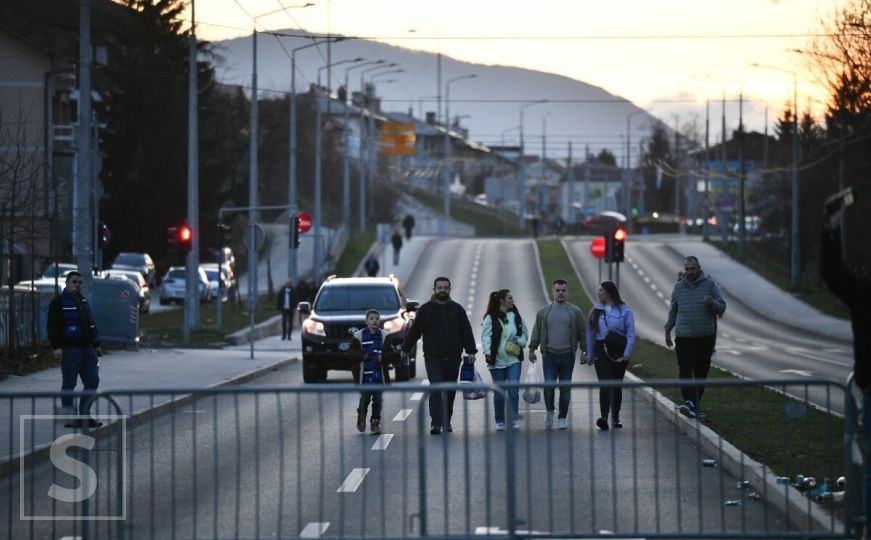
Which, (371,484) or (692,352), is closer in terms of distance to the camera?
(371,484)

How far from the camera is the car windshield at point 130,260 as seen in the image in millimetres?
61562

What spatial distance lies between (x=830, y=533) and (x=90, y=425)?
480 centimetres

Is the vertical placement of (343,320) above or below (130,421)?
below

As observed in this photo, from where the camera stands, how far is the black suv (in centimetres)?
2769

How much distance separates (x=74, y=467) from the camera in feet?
37.1

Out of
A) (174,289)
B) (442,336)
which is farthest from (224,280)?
(442,336)

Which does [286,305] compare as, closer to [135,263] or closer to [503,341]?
[135,263]

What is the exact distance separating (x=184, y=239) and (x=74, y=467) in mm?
→ 26462

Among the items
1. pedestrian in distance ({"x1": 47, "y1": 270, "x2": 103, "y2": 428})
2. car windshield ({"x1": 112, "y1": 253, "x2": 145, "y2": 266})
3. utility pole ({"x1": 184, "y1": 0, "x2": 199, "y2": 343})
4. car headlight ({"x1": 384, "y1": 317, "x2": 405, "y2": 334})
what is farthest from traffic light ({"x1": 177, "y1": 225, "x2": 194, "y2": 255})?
car windshield ({"x1": 112, "y1": 253, "x2": 145, "y2": 266})

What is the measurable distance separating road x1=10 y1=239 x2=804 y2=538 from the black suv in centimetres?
1401

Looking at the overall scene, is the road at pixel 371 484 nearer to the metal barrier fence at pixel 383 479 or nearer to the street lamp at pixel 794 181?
the metal barrier fence at pixel 383 479

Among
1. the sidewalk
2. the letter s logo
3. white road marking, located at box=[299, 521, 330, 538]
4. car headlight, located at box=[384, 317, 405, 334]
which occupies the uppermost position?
the letter s logo

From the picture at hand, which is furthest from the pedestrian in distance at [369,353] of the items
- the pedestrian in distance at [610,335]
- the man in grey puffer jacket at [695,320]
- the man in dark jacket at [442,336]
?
the man in grey puffer jacket at [695,320]

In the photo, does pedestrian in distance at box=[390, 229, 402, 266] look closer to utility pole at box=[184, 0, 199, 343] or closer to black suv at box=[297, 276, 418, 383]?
utility pole at box=[184, 0, 199, 343]
